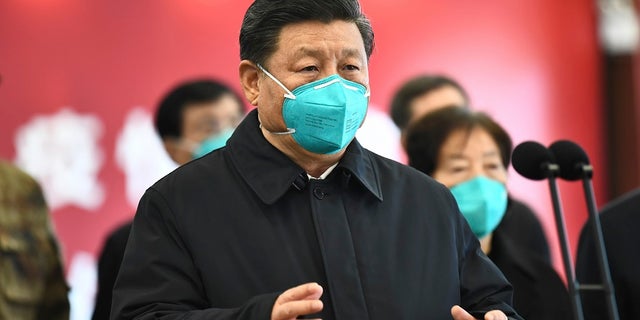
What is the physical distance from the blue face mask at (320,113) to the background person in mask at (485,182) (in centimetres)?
112

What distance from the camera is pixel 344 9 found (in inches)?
94.7

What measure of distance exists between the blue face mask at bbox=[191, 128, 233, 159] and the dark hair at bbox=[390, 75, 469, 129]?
858 millimetres

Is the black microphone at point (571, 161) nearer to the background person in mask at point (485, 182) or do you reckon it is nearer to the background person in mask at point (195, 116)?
the background person in mask at point (485, 182)

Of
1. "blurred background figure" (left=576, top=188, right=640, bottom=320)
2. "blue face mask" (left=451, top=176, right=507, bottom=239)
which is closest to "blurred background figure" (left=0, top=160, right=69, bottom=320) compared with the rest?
"blue face mask" (left=451, top=176, right=507, bottom=239)

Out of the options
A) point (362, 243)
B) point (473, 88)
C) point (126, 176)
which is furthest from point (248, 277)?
point (473, 88)

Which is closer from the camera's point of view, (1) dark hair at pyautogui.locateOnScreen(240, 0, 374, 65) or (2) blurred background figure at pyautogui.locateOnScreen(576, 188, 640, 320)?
(1) dark hair at pyautogui.locateOnScreen(240, 0, 374, 65)

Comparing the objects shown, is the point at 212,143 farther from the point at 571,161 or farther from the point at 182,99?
the point at 571,161

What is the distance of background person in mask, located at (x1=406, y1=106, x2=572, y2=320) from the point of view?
3.35 meters

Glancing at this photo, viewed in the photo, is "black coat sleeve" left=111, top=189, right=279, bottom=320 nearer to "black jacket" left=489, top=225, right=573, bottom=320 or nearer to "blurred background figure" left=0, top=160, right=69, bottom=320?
"blurred background figure" left=0, top=160, right=69, bottom=320

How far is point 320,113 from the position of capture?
2375mm

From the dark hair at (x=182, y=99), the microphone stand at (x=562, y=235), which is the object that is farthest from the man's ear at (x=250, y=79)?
the dark hair at (x=182, y=99)

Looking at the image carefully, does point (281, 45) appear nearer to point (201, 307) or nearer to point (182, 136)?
point (201, 307)

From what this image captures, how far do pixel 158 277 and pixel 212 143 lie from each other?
2.14 meters

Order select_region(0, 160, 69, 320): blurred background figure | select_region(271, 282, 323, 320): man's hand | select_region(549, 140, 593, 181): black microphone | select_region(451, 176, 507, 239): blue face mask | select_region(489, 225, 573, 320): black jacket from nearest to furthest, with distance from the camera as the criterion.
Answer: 1. select_region(271, 282, 323, 320): man's hand
2. select_region(549, 140, 593, 181): black microphone
3. select_region(0, 160, 69, 320): blurred background figure
4. select_region(489, 225, 573, 320): black jacket
5. select_region(451, 176, 507, 239): blue face mask
